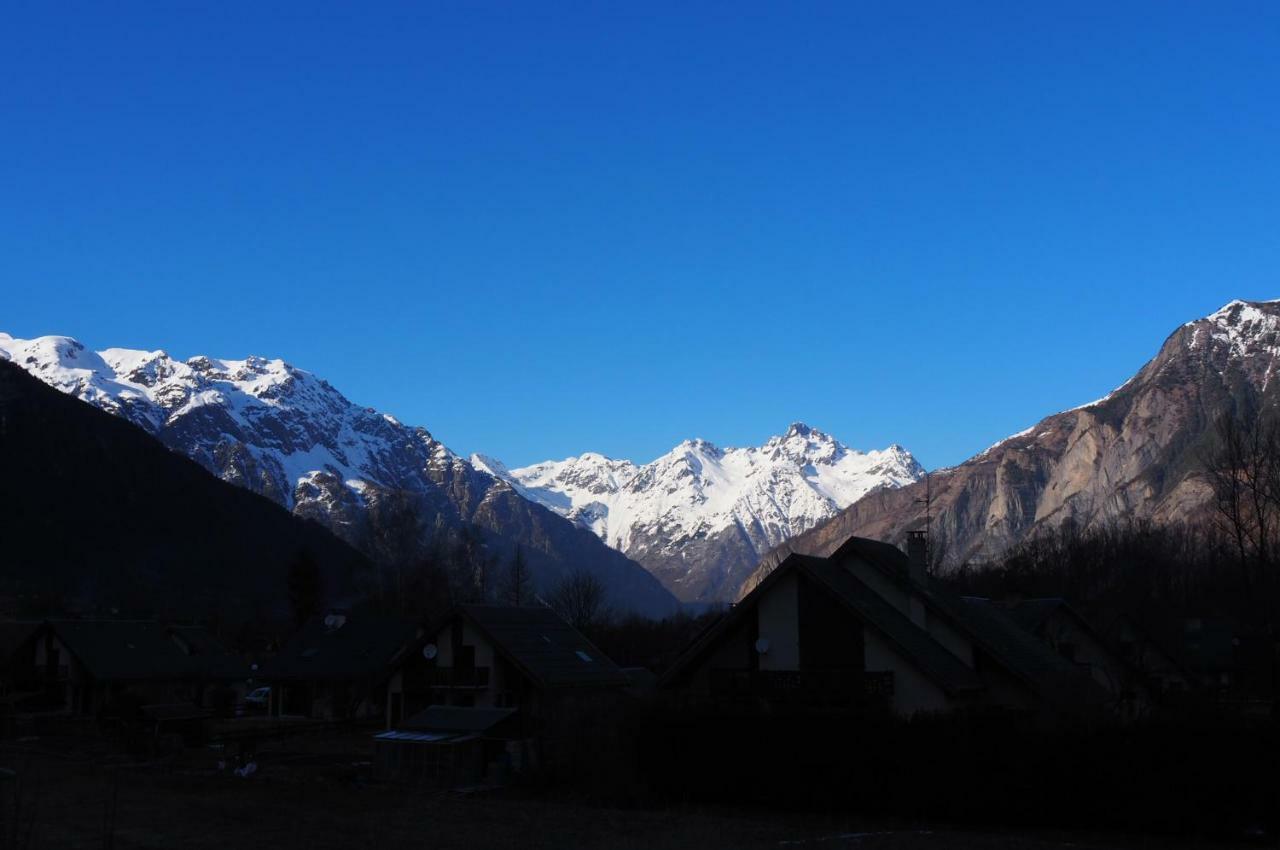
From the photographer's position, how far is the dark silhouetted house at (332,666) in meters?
72.9

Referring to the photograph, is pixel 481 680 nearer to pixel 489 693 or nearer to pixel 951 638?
pixel 489 693

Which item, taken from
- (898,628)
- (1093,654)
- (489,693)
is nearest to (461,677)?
(489,693)

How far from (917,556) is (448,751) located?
1752cm

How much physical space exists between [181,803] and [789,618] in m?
18.8

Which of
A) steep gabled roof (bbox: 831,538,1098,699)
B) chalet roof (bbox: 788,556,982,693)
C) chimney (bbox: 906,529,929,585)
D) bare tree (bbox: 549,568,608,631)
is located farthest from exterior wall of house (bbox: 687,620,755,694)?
bare tree (bbox: 549,568,608,631)

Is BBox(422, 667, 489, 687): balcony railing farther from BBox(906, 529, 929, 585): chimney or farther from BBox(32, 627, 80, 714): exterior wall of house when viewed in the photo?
BBox(32, 627, 80, 714): exterior wall of house

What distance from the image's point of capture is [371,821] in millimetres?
30969

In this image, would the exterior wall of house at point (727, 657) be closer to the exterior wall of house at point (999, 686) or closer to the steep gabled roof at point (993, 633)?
the steep gabled roof at point (993, 633)

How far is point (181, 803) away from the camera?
35.2 m

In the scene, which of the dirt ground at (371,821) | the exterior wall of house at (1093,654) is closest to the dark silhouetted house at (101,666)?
the dirt ground at (371,821)

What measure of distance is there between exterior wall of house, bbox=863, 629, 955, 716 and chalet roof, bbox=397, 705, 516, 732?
13937mm

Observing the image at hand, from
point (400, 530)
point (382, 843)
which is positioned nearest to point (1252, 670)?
point (382, 843)

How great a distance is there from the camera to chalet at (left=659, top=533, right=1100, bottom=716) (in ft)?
118

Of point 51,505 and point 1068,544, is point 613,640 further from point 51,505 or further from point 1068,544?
point 51,505
